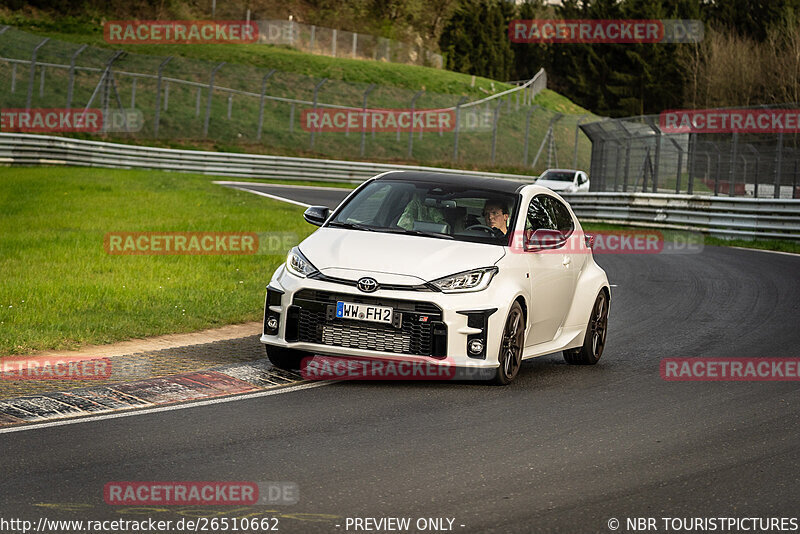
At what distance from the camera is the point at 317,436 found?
268 inches

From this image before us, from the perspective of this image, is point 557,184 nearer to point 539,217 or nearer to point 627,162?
point 627,162

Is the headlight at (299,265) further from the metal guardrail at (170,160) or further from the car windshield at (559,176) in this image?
the car windshield at (559,176)

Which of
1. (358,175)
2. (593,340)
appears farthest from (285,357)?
(358,175)

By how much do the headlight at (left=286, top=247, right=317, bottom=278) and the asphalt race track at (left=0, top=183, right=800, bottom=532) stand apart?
0.85m

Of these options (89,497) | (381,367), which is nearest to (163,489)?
(89,497)

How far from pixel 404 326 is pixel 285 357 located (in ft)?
3.77

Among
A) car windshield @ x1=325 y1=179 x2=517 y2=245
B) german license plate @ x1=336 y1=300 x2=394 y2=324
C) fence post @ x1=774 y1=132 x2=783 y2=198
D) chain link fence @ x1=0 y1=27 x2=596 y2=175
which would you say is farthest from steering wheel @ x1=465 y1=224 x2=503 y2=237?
chain link fence @ x1=0 y1=27 x2=596 y2=175

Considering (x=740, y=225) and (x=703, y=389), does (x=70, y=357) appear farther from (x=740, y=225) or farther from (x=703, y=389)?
(x=740, y=225)

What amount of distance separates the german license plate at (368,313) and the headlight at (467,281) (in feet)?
1.32

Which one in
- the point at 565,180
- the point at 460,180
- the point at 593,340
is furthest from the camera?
the point at 565,180

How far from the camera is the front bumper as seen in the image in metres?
8.19

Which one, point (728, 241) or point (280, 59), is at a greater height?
point (280, 59)

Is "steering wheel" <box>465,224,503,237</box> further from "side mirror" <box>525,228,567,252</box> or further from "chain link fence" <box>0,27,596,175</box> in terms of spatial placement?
"chain link fence" <box>0,27,596,175</box>

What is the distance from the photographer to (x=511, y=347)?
8688 millimetres
